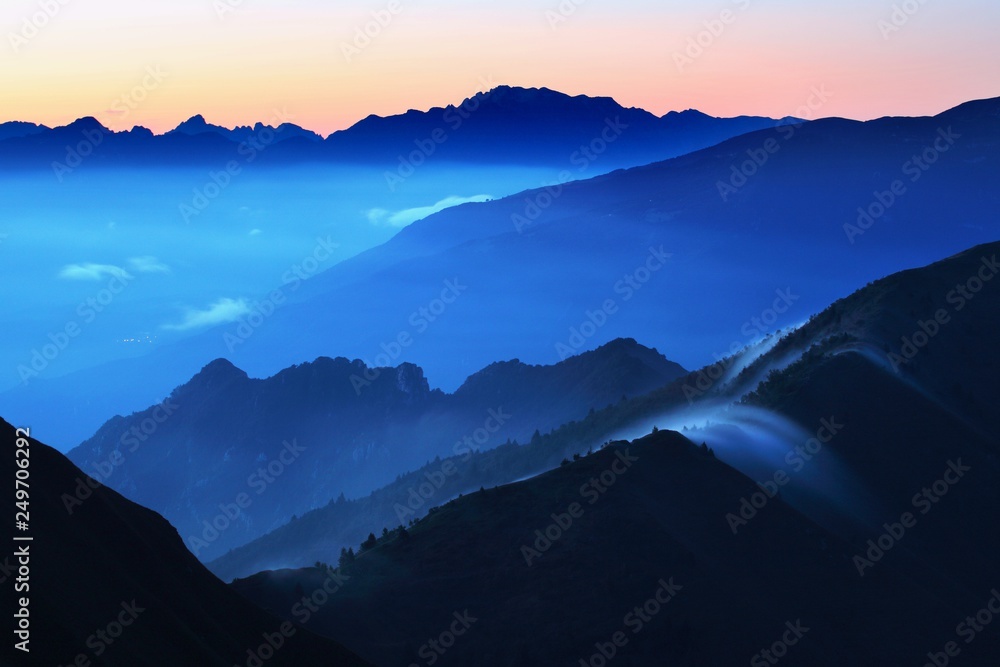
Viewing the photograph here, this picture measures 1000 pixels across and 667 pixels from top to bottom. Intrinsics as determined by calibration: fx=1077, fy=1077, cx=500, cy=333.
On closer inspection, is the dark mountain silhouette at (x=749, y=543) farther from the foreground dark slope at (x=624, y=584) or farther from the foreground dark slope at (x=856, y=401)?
the foreground dark slope at (x=856, y=401)

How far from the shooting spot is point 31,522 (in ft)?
115

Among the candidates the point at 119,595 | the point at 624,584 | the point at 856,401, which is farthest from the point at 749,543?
the point at 119,595

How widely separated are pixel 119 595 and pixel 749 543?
3555 cm

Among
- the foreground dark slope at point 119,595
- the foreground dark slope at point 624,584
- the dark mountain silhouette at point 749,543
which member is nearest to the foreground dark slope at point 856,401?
the dark mountain silhouette at point 749,543

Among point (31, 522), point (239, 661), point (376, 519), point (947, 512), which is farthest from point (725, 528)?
point (376, 519)

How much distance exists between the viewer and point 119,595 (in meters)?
35.2

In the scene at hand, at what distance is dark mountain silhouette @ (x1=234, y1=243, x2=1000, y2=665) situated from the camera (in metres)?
52.2

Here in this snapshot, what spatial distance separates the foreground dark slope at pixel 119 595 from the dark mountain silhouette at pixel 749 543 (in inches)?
426

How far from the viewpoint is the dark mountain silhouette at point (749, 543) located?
5219cm

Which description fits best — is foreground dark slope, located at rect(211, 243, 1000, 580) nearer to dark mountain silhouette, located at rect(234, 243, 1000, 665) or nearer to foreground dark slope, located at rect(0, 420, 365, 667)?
dark mountain silhouette, located at rect(234, 243, 1000, 665)

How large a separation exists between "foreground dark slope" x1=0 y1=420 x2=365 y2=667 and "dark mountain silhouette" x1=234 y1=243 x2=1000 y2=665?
10.8m

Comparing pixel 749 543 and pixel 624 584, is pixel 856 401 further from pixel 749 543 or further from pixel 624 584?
pixel 624 584

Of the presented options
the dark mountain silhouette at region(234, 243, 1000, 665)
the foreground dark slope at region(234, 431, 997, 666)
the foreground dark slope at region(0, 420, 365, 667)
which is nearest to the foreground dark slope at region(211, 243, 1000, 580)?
the dark mountain silhouette at region(234, 243, 1000, 665)

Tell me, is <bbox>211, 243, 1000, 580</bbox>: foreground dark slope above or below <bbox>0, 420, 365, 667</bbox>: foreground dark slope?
above
